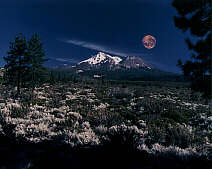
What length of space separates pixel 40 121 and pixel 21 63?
972 inches

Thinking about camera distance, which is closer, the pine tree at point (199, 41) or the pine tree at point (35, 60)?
the pine tree at point (199, 41)

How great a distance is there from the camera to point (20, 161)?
462 centimetres

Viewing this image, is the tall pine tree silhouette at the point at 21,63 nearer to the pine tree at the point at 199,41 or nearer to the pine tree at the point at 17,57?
the pine tree at the point at 17,57

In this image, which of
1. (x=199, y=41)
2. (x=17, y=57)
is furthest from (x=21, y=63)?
(x=199, y=41)

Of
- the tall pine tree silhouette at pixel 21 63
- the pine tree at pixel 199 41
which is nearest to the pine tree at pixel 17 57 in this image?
the tall pine tree silhouette at pixel 21 63

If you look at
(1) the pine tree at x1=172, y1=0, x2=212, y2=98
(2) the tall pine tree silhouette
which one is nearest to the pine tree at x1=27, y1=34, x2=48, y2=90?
(2) the tall pine tree silhouette

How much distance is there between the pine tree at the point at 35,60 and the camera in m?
29.9

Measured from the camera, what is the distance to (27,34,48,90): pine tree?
2989 centimetres

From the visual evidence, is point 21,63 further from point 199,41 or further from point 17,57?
point 199,41

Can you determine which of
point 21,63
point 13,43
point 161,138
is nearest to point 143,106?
point 161,138

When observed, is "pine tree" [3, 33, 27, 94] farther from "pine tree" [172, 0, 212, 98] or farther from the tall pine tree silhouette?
"pine tree" [172, 0, 212, 98]

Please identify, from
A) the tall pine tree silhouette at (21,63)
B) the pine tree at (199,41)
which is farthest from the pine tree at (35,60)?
the pine tree at (199,41)

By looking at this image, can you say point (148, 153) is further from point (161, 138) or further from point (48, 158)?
point (48, 158)

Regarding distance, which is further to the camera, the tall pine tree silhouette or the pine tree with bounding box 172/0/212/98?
the tall pine tree silhouette
